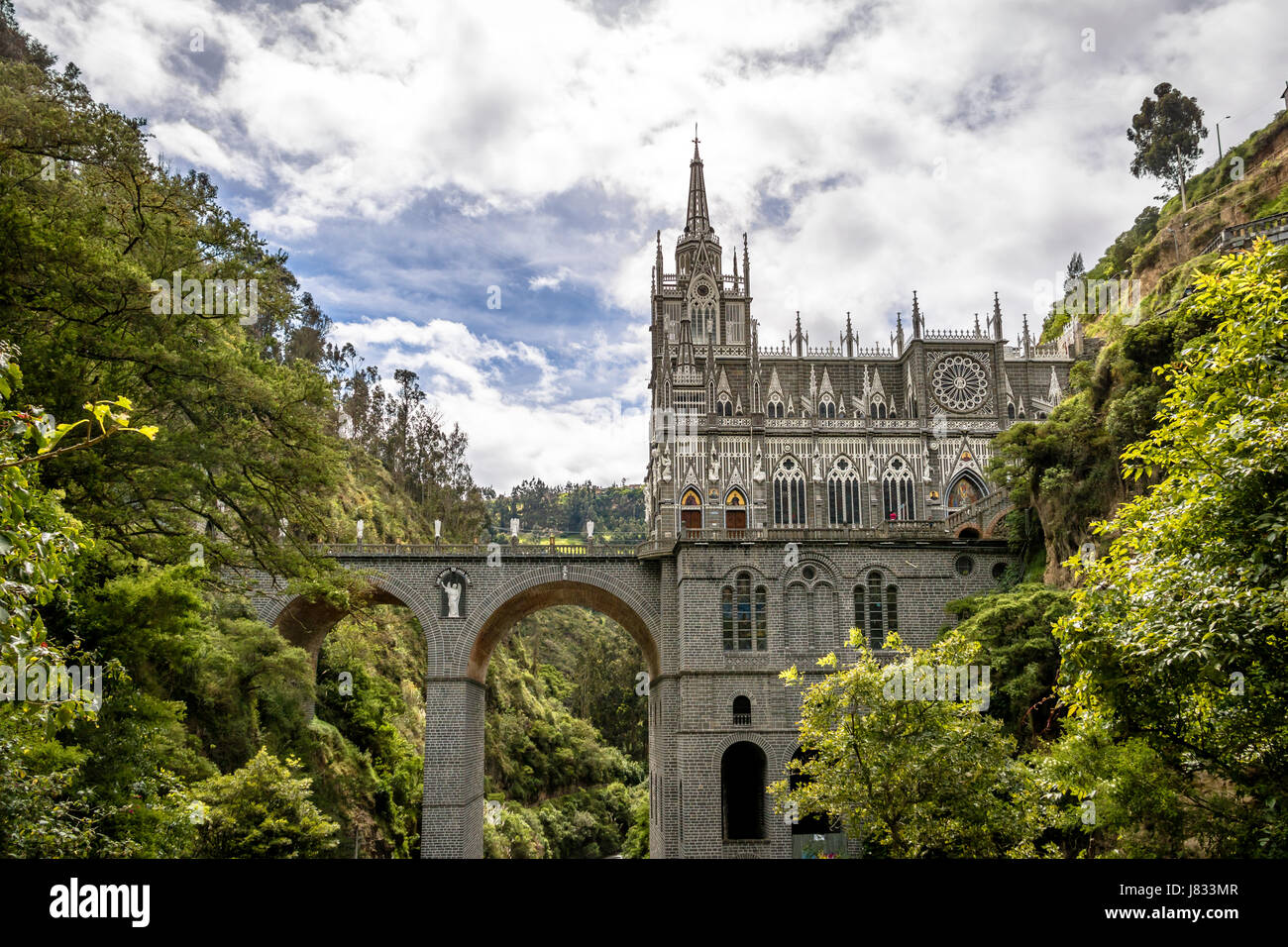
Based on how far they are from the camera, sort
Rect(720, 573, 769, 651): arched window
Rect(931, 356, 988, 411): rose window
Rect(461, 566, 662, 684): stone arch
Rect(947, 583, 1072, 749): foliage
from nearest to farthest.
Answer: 1. Rect(947, 583, 1072, 749): foliage
2. Rect(720, 573, 769, 651): arched window
3. Rect(461, 566, 662, 684): stone arch
4. Rect(931, 356, 988, 411): rose window

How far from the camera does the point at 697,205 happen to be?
65.2 meters

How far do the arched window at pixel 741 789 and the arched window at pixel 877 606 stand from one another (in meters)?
6.24

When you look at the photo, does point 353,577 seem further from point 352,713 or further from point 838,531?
point 352,713

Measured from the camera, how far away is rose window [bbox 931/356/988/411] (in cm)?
5212

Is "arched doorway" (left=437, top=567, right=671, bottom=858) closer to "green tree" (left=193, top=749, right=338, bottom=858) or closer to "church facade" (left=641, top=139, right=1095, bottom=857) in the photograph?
"church facade" (left=641, top=139, right=1095, bottom=857)

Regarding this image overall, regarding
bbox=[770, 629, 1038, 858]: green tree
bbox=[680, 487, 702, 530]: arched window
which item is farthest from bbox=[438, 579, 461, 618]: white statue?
bbox=[770, 629, 1038, 858]: green tree

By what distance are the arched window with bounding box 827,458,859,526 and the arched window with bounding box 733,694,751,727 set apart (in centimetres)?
1715

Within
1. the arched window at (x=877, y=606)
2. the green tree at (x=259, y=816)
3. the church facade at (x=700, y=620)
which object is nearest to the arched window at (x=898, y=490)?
the church facade at (x=700, y=620)

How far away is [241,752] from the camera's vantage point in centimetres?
3266

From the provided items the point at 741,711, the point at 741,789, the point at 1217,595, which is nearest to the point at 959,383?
the point at 741,711

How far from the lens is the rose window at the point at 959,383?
52.1 m

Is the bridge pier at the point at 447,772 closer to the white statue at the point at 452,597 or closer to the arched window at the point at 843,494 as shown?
the white statue at the point at 452,597
